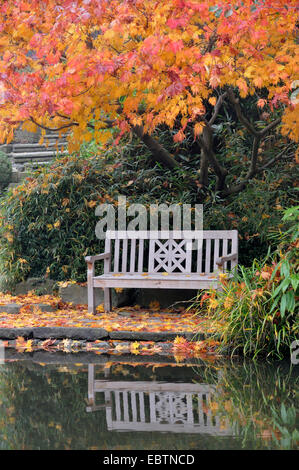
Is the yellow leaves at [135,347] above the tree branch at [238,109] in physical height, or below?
below

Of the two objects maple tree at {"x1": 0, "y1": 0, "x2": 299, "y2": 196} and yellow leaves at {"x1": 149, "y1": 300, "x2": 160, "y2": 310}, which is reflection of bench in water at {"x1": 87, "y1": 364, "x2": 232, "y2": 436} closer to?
maple tree at {"x1": 0, "y1": 0, "x2": 299, "y2": 196}

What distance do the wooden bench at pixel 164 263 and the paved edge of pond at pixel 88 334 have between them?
0.72m

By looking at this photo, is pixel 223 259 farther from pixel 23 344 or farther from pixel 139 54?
pixel 139 54

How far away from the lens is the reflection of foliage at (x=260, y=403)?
3.39 m

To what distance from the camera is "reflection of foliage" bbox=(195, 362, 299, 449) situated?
3387mm

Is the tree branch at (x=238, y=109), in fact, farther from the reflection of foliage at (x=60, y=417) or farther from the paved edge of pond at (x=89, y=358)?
the reflection of foliage at (x=60, y=417)

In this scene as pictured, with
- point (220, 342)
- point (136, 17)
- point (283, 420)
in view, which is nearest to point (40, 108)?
point (136, 17)

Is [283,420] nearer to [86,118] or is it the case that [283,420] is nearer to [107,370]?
[107,370]

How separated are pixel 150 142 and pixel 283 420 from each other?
5.05 meters

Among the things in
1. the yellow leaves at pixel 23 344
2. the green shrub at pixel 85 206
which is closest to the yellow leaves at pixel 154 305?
the green shrub at pixel 85 206

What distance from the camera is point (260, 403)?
4.11 meters

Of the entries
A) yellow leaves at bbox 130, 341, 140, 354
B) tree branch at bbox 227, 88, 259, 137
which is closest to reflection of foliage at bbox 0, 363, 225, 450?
yellow leaves at bbox 130, 341, 140, 354

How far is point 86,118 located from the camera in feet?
21.9

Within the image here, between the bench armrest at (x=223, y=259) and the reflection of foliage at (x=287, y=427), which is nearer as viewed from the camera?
the reflection of foliage at (x=287, y=427)
